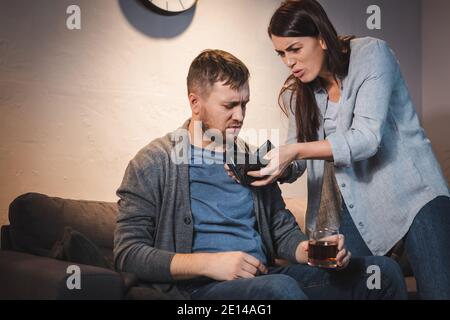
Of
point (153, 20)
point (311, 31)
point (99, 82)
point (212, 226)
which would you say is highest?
point (153, 20)

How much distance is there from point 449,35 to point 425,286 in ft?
5.13

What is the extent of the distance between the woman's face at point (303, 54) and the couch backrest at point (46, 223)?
78 cm

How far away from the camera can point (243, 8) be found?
2.30 metres

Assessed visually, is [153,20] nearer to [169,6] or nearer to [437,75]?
[169,6]

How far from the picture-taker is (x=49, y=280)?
1330 mm

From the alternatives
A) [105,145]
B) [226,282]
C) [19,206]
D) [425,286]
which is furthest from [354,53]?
[19,206]

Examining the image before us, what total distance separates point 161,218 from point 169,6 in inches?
39.6

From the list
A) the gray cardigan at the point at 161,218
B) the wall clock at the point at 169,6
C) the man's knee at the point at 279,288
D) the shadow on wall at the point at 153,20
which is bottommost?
the man's knee at the point at 279,288

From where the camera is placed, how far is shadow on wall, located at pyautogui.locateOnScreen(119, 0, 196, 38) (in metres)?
2.06

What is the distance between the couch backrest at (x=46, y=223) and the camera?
1675 millimetres

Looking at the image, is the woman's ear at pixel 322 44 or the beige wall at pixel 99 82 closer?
the woman's ear at pixel 322 44

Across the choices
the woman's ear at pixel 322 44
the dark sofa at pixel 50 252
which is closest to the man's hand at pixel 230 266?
the dark sofa at pixel 50 252

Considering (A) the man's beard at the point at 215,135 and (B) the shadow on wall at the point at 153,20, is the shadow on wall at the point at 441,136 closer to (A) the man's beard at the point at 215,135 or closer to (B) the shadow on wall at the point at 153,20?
(B) the shadow on wall at the point at 153,20

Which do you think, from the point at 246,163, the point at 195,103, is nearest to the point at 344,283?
the point at 246,163
